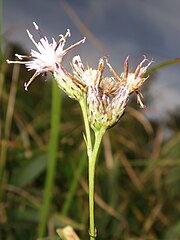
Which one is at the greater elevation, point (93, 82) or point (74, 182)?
point (93, 82)

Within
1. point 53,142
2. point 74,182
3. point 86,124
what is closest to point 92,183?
point 86,124

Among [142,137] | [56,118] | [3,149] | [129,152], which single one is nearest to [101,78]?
[56,118]

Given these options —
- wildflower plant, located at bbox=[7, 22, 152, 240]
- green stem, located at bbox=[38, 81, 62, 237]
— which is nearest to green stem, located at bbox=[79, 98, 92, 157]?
wildflower plant, located at bbox=[7, 22, 152, 240]

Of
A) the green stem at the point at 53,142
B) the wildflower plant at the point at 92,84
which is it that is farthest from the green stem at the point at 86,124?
the green stem at the point at 53,142

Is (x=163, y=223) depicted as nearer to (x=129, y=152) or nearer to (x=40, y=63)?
(x=129, y=152)

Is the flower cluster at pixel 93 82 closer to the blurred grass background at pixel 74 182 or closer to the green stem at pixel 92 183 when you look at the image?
the green stem at pixel 92 183

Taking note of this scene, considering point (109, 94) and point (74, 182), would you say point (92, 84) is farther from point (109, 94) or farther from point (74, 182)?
point (74, 182)
